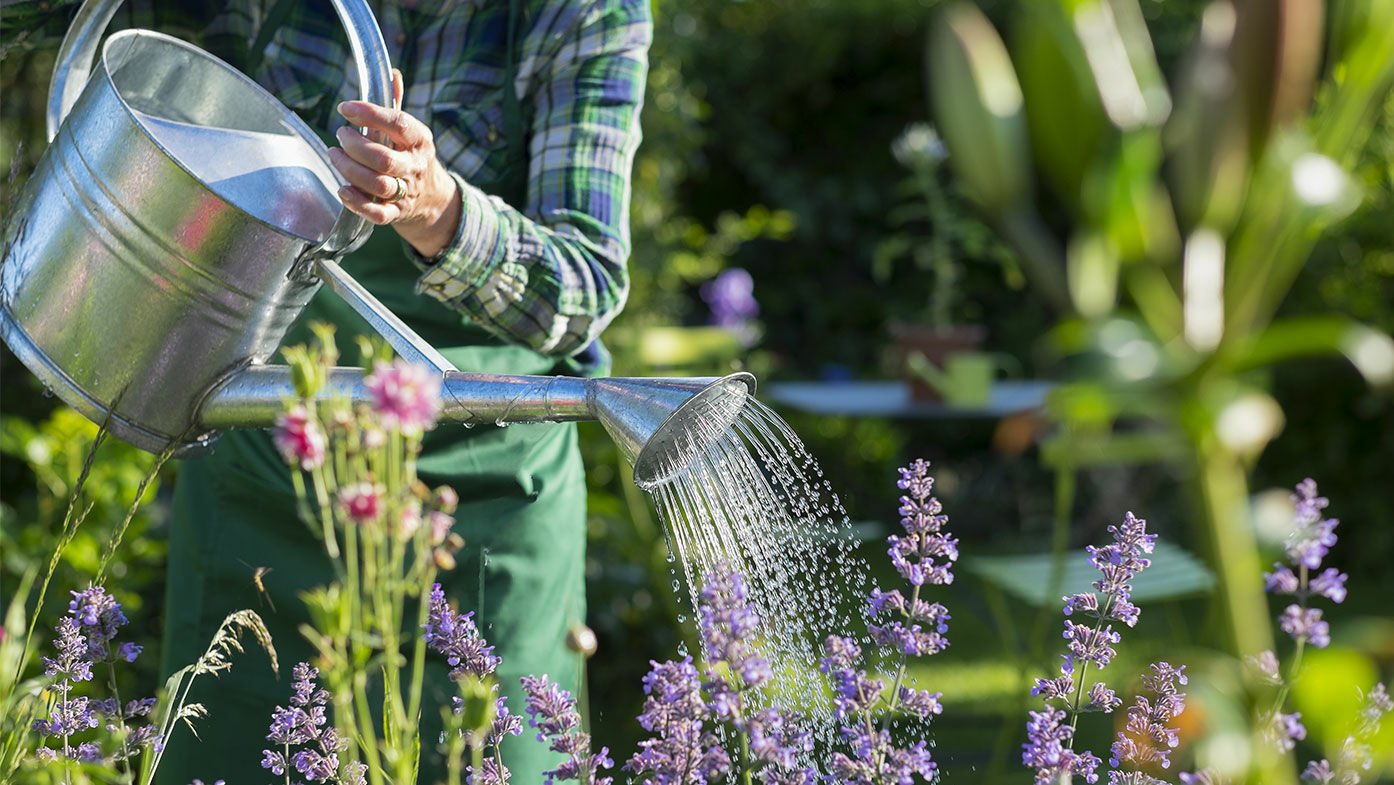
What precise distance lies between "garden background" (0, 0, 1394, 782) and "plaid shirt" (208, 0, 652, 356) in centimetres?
137

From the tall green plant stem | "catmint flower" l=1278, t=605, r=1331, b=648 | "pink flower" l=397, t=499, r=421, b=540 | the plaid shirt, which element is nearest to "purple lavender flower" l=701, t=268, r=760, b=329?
the plaid shirt

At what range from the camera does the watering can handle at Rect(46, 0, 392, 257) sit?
3.91ft

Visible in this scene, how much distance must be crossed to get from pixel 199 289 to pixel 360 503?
1.86ft

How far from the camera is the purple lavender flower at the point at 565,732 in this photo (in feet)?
3.13

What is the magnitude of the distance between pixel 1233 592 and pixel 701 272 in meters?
5.15

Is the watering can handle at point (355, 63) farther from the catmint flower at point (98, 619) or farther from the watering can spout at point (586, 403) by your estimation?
the catmint flower at point (98, 619)

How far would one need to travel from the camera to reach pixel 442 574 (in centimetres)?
157

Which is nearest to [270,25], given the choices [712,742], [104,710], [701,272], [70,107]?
[70,107]

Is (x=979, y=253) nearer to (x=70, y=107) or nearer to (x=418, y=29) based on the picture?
(x=418, y=29)

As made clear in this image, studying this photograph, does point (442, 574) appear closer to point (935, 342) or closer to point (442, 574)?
point (442, 574)

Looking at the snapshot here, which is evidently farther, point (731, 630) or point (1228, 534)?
point (731, 630)

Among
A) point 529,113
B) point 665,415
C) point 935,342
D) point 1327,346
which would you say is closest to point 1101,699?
point 665,415

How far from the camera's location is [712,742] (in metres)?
1.04

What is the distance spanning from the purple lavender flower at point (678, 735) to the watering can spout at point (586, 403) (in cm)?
17
